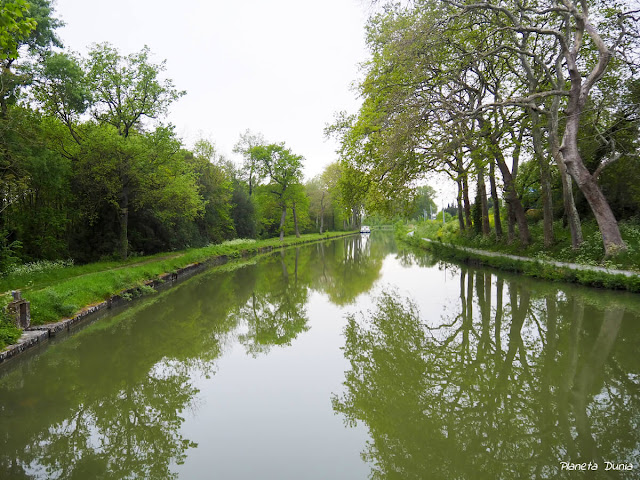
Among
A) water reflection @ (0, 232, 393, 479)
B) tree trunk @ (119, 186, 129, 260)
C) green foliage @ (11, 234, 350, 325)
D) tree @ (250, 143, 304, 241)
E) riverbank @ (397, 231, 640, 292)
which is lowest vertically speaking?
water reflection @ (0, 232, 393, 479)

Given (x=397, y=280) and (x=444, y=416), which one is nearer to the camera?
(x=444, y=416)

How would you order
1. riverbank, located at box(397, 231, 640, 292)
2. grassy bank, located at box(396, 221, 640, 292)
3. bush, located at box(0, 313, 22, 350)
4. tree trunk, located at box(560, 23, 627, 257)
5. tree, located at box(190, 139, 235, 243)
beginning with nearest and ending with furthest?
bush, located at box(0, 313, 22, 350)
riverbank, located at box(397, 231, 640, 292)
grassy bank, located at box(396, 221, 640, 292)
tree trunk, located at box(560, 23, 627, 257)
tree, located at box(190, 139, 235, 243)

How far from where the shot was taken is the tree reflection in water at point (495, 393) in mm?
3395

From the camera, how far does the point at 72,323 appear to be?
8766 millimetres

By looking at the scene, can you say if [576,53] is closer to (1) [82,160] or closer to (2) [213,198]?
(1) [82,160]

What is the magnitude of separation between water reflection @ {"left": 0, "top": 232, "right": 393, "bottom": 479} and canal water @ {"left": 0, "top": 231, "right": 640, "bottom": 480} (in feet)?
0.08

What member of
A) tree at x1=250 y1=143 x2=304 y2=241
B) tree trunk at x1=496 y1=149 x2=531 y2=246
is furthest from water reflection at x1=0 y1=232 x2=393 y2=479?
tree at x1=250 y1=143 x2=304 y2=241

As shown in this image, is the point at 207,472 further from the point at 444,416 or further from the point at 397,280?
the point at 397,280

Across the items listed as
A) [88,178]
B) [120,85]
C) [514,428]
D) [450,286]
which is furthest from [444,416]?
[120,85]

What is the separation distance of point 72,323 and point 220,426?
252 inches

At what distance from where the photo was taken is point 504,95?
1738 cm

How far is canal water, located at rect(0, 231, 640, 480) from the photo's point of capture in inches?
136

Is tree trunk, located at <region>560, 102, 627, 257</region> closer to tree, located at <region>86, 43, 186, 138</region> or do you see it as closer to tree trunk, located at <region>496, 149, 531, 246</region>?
tree trunk, located at <region>496, 149, 531, 246</region>

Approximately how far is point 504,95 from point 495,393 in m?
16.4
